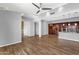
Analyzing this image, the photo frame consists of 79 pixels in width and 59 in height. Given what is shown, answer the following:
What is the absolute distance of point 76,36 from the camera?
7246mm

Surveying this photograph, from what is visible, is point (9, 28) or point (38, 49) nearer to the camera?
point (38, 49)

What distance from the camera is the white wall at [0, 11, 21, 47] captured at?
4.69 meters

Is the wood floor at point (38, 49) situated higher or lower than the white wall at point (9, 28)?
lower

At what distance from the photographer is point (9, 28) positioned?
526cm

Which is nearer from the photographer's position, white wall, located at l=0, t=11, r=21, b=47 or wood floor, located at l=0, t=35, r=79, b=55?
wood floor, located at l=0, t=35, r=79, b=55

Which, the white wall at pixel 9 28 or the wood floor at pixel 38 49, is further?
the white wall at pixel 9 28

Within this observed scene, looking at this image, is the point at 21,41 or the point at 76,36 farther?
the point at 76,36

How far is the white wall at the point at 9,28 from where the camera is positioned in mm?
4688

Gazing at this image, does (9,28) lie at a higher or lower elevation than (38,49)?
higher

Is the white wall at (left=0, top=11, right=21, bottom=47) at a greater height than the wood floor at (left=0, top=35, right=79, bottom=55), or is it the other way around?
the white wall at (left=0, top=11, right=21, bottom=47)
